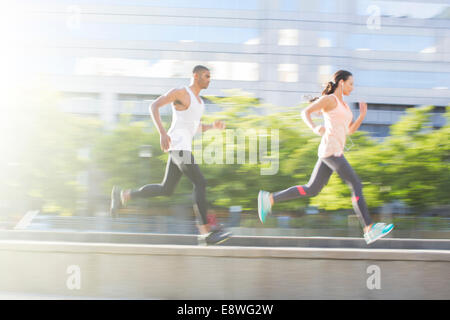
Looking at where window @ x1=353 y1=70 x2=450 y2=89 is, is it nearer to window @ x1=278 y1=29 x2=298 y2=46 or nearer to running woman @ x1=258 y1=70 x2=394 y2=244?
window @ x1=278 y1=29 x2=298 y2=46

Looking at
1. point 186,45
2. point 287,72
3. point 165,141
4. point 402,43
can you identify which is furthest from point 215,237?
point 402,43

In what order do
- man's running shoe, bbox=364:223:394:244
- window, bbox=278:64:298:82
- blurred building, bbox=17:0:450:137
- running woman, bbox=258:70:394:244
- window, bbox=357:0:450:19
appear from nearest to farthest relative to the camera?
man's running shoe, bbox=364:223:394:244 < running woman, bbox=258:70:394:244 < blurred building, bbox=17:0:450:137 < window, bbox=278:64:298:82 < window, bbox=357:0:450:19

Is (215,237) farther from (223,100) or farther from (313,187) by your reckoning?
(223,100)

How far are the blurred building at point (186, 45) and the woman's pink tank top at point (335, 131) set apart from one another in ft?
87.5

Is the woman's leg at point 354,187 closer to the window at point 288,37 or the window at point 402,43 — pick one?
the window at point 288,37

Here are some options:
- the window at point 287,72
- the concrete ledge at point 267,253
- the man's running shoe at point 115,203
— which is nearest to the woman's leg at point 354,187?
the concrete ledge at point 267,253

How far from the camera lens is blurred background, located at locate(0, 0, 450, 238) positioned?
10883 millimetres

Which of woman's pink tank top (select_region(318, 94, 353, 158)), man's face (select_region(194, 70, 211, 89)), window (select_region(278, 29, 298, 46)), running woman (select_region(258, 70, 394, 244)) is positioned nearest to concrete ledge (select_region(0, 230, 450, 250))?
running woman (select_region(258, 70, 394, 244))

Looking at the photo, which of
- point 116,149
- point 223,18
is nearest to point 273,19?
point 223,18

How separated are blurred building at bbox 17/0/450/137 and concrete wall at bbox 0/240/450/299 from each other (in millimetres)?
27482

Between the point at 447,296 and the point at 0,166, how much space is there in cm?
1078

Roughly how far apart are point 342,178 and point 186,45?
2885cm

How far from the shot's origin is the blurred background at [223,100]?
1088 centimetres

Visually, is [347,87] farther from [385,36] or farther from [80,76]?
[385,36]
